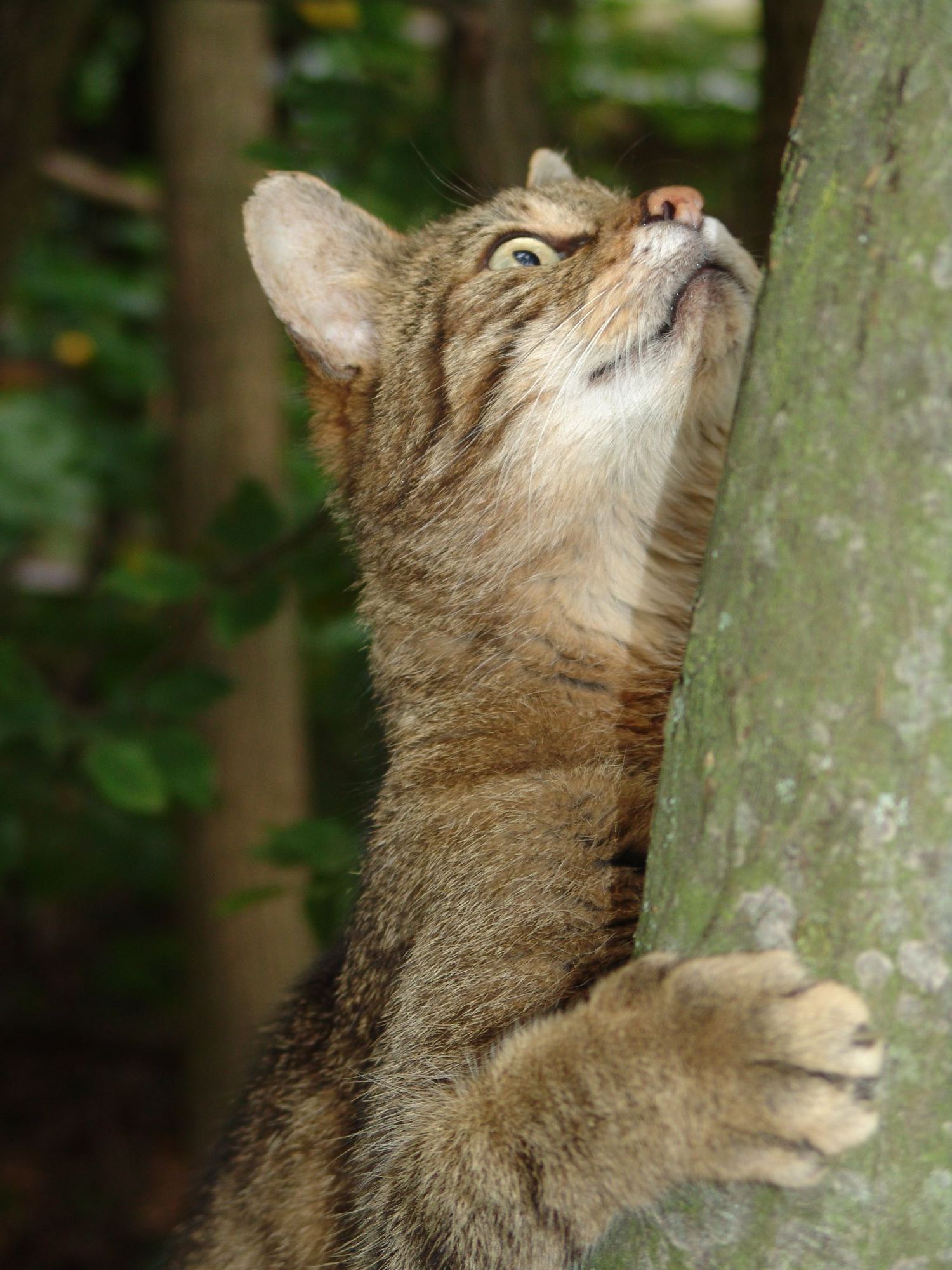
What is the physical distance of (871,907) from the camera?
173cm

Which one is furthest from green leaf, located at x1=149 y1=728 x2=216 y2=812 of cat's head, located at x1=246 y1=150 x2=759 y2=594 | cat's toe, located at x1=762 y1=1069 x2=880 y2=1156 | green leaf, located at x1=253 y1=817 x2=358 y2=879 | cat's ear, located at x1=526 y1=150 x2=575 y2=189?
cat's toe, located at x1=762 y1=1069 x2=880 y2=1156

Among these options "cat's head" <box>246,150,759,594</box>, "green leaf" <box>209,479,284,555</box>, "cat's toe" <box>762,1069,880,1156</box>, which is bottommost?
"cat's toe" <box>762,1069,880,1156</box>

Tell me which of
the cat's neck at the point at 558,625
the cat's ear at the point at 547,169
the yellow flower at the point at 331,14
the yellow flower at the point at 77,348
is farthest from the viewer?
the yellow flower at the point at 77,348

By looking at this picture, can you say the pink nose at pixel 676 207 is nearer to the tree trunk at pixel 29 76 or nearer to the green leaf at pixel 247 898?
the green leaf at pixel 247 898

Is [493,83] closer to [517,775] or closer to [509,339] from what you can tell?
[509,339]

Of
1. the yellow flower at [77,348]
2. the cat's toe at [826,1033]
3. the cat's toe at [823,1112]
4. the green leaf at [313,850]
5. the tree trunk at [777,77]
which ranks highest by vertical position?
the tree trunk at [777,77]

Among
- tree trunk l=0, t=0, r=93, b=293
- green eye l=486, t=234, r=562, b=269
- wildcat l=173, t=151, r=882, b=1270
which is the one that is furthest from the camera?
tree trunk l=0, t=0, r=93, b=293

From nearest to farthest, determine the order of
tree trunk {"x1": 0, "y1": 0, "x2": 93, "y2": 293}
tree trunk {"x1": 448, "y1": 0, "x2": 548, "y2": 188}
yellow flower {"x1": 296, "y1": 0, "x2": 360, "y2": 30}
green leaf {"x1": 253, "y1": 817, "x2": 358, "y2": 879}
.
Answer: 1. green leaf {"x1": 253, "y1": 817, "x2": 358, "y2": 879}
2. tree trunk {"x1": 448, "y1": 0, "x2": 548, "y2": 188}
3. tree trunk {"x1": 0, "y1": 0, "x2": 93, "y2": 293}
4. yellow flower {"x1": 296, "y1": 0, "x2": 360, "y2": 30}

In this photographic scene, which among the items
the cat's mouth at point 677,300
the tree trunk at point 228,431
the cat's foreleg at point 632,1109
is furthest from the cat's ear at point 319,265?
the cat's foreleg at point 632,1109

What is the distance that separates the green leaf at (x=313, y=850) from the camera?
4270mm

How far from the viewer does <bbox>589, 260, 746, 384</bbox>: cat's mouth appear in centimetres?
330

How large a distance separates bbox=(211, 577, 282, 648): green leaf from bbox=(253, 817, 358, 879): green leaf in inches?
29.0

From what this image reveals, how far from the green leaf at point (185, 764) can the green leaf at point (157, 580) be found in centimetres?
49

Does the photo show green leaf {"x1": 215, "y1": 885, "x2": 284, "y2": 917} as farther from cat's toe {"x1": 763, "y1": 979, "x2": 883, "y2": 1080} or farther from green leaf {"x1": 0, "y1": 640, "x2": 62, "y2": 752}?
cat's toe {"x1": 763, "y1": 979, "x2": 883, "y2": 1080}
